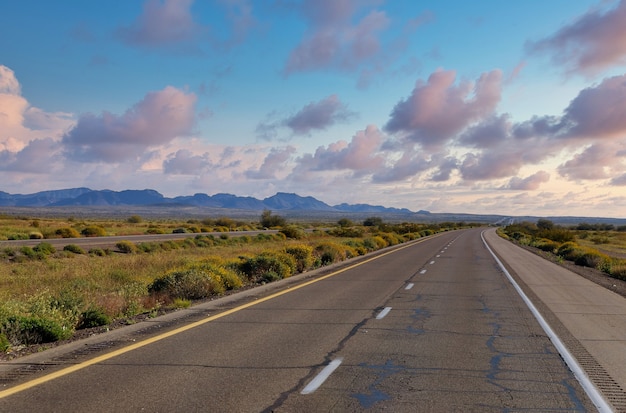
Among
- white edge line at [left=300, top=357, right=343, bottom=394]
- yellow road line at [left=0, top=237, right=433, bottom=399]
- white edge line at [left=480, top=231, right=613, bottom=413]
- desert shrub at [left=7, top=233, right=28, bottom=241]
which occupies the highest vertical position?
white edge line at [left=480, top=231, right=613, bottom=413]

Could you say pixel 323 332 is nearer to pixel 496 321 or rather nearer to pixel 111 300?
pixel 496 321

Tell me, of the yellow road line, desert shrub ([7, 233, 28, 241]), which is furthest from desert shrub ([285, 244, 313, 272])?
desert shrub ([7, 233, 28, 241])

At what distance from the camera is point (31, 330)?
8984 millimetres

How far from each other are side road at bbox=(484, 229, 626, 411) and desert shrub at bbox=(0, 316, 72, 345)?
7901 mm

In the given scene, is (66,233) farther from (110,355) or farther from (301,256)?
(110,355)

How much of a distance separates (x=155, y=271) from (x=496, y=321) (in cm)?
1523

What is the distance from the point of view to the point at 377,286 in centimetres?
1744

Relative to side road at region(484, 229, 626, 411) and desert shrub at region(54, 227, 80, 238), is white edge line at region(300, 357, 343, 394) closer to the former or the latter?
side road at region(484, 229, 626, 411)

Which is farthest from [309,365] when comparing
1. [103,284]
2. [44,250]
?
[44,250]

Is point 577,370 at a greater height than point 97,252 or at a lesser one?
greater

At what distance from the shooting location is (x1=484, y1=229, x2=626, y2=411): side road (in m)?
7.09

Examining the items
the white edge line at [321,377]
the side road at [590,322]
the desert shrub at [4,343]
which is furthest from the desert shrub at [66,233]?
the white edge line at [321,377]

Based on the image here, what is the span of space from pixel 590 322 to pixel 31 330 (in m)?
10.4

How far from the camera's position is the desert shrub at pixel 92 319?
34.8 feet
